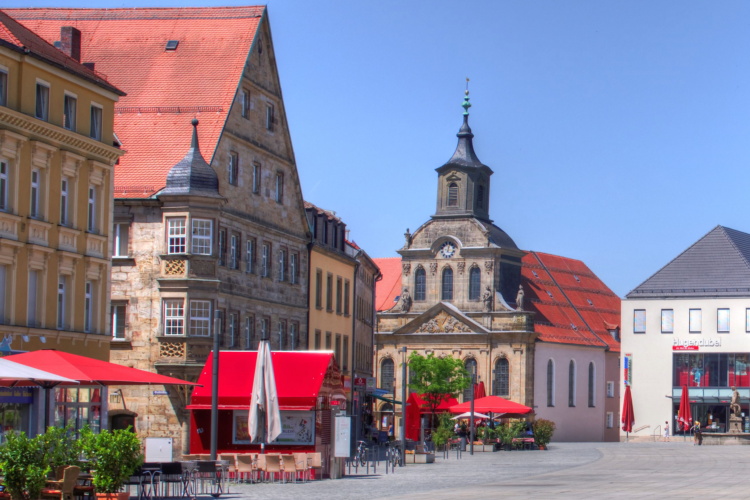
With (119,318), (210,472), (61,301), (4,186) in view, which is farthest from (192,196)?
(210,472)

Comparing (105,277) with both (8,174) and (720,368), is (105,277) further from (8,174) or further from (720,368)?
(720,368)

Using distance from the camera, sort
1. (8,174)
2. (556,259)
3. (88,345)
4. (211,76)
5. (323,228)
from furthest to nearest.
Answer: (556,259) < (323,228) < (211,76) < (88,345) < (8,174)

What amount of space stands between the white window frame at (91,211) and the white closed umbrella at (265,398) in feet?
23.2

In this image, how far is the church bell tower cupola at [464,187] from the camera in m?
101

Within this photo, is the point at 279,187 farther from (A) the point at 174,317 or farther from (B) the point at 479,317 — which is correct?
(B) the point at 479,317

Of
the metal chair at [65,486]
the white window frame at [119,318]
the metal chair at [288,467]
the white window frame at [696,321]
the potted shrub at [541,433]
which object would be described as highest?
the white window frame at [696,321]

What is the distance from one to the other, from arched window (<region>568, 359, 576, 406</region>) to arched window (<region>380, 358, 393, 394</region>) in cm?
Answer: 1282

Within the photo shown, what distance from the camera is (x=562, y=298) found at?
361 ft

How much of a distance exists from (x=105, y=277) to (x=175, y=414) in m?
7.77

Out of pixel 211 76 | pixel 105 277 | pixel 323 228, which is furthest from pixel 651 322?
pixel 105 277

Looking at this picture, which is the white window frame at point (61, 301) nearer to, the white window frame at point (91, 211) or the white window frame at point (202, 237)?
the white window frame at point (91, 211)

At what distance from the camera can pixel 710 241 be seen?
95.7 meters

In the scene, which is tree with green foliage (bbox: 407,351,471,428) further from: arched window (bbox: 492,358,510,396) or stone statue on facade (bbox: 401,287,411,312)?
stone statue on facade (bbox: 401,287,411,312)

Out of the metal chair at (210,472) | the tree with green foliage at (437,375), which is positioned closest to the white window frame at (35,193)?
the metal chair at (210,472)
